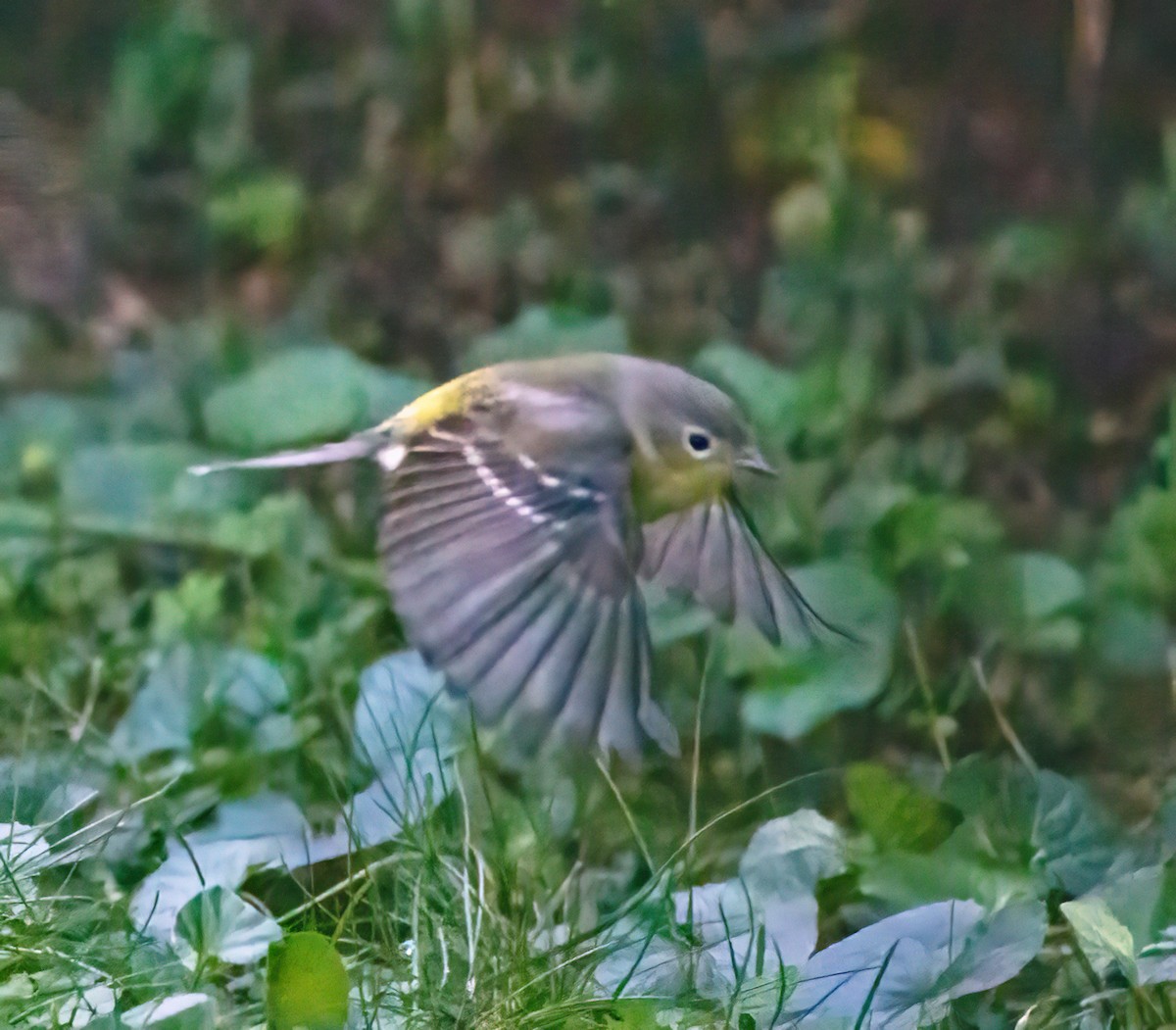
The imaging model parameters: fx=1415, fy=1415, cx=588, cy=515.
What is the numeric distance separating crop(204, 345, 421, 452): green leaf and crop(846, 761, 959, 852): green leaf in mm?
675

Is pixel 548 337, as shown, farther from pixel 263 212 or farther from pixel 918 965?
pixel 918 965

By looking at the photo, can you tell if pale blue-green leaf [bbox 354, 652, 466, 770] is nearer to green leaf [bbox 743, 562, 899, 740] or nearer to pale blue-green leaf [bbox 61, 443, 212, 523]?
green leaf [bbox 743, 562, 899, 740]

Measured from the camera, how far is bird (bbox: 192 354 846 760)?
3.11ft

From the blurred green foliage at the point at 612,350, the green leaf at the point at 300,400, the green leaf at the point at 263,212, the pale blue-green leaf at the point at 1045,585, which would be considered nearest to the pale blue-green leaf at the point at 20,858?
the blurred green foliage at the point at 612,350

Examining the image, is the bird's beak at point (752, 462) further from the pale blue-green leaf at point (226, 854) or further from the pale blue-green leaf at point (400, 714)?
the pale blue-green leaf at point (226, 854)

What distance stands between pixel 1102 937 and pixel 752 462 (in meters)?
0.42

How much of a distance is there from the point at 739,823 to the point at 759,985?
31 cm

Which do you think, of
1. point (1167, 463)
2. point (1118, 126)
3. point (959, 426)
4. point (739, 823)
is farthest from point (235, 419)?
point (1118, 126)

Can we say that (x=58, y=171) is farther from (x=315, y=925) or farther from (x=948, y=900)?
(x=948, y=900)

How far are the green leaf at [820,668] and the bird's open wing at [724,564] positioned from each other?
177 mm

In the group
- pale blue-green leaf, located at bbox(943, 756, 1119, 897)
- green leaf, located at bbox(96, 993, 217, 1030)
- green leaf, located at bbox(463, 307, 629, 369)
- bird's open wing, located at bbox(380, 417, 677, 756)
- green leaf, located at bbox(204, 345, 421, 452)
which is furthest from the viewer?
green leaf, located at bbox(463, 307, 629, 369)

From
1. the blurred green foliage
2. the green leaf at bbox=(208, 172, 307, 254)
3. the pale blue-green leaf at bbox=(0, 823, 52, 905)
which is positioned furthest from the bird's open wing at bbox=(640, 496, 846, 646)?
the green leaf at bbox=(208, 172, 307, 254)

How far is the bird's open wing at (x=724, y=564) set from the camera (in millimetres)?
1103

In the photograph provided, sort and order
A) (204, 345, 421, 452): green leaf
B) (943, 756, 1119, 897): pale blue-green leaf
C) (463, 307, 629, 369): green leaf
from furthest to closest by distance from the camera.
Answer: (463, 307, 629, 369): green leaf → (204, 345, 421, 452): green leaf → (943, 756, 1119, 897): pale blue-green leaf
